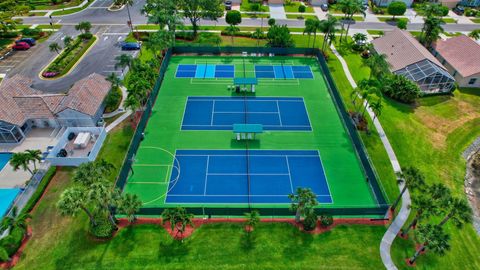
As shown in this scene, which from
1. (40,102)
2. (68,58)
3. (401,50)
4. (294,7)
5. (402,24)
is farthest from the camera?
(294,7)

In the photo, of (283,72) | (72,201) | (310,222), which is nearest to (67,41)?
(283,72)

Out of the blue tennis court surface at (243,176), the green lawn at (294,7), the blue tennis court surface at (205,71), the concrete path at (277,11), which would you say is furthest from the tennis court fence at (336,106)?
the green lawn at (294,7)

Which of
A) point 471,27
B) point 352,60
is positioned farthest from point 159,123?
point 471,27

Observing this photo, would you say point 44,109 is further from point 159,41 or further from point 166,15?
point 166,15

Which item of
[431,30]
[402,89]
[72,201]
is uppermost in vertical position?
[431,30]

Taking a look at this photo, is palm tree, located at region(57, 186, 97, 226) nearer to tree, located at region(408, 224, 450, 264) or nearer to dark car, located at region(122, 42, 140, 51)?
tree, located at region(408, 224, 450, 264)

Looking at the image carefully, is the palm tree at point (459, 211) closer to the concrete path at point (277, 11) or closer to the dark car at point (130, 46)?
the dark car at point (130, 46)
